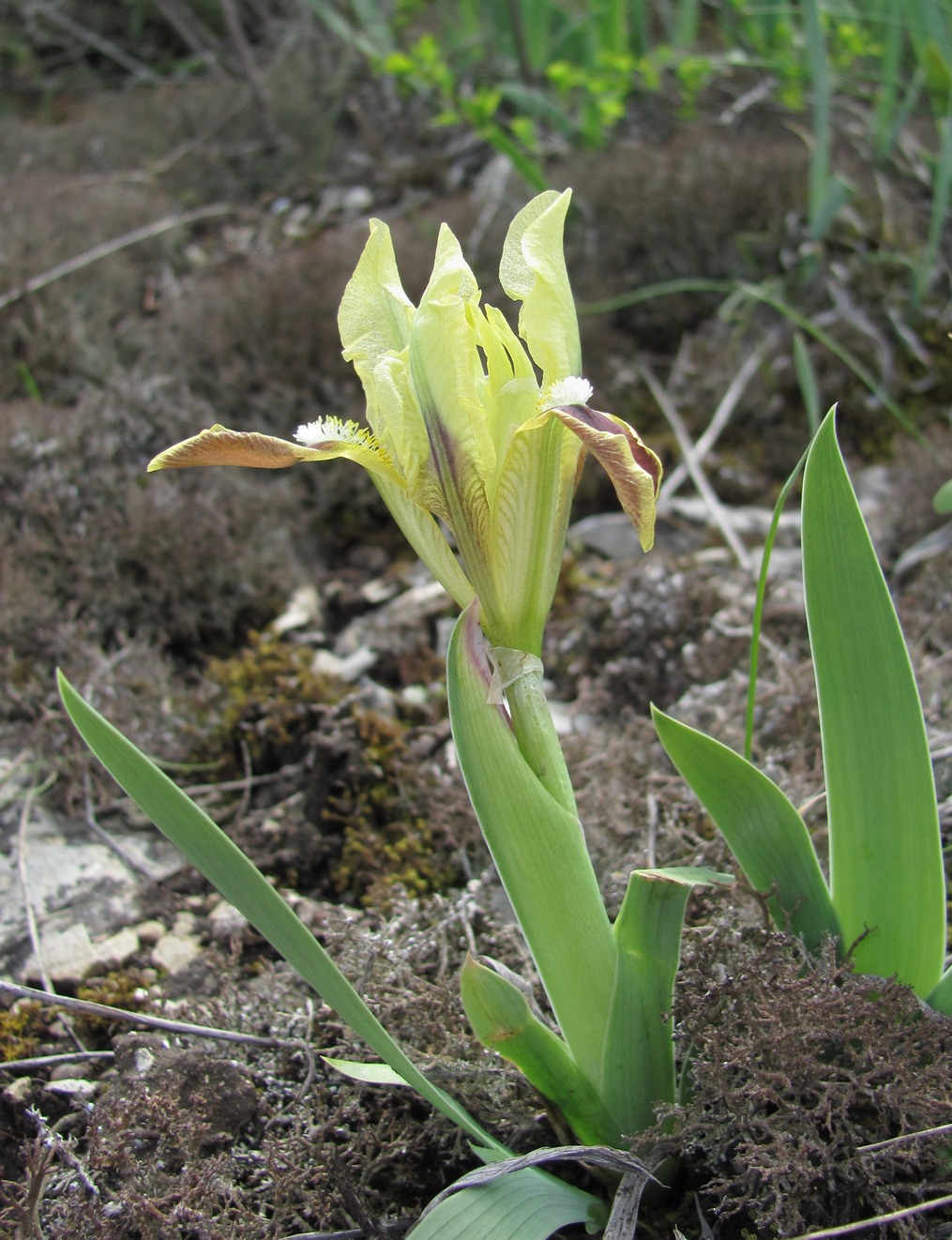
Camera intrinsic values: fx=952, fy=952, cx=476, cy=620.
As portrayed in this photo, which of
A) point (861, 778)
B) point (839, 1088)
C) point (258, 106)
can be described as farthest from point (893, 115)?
point (839, 1088)

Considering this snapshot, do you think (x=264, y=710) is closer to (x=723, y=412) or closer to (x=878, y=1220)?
(x=878, y=1220)

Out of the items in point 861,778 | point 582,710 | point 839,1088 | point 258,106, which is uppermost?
point 258,106

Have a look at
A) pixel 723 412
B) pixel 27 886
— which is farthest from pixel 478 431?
pixel 723 412

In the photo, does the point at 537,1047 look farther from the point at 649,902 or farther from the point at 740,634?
the point at 740,634

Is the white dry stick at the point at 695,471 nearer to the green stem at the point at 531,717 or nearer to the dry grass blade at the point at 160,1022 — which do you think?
the green stem at the point at 531,717

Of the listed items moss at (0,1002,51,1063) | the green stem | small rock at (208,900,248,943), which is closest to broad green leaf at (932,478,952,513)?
the green stem

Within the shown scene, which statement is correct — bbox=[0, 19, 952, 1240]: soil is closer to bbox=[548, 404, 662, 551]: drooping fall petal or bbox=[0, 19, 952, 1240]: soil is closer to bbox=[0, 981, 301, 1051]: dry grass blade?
bbox=[0, 981, 301, 1051]: dry grass blade
